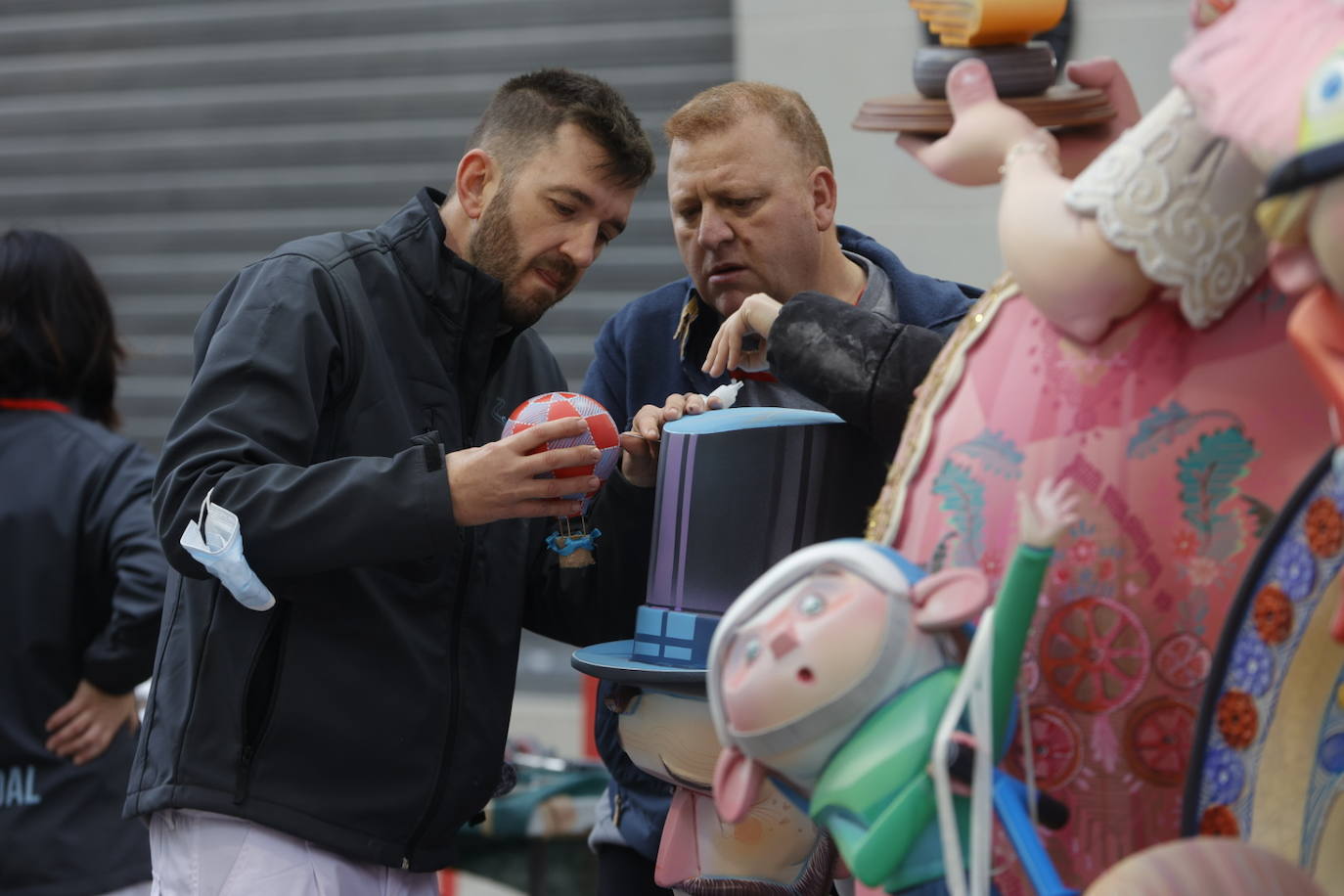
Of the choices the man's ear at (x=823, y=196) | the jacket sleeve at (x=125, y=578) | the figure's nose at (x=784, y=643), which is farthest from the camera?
the jacket sleeve at (x=125, y=578)

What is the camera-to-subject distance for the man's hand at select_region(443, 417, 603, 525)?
2.36 m

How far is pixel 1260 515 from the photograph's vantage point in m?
1.54

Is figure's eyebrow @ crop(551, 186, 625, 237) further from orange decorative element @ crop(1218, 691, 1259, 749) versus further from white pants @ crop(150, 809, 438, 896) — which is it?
orange decorative element @ crop(1218, 691, 1259, 749)

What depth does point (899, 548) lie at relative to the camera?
1.76 meters

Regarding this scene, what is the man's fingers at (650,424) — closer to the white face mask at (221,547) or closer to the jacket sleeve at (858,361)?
the jacket sleeve at (858,361)

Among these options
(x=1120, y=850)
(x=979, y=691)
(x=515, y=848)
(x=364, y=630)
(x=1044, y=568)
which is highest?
(x=1044, y=568)

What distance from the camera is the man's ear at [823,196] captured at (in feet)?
9.75

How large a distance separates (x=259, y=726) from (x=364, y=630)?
0.21m

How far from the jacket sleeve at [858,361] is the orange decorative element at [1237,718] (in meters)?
0.61

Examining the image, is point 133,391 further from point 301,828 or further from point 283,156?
point 301,828

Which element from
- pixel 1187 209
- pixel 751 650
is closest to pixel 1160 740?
pixel 751 650

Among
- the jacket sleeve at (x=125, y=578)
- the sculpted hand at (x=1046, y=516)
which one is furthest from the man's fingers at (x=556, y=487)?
the jacket sleeve at (x=125, y=578)

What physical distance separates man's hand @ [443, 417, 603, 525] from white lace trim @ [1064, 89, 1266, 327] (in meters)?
1.02

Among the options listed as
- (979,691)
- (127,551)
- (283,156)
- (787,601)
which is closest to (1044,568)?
(979,691)
